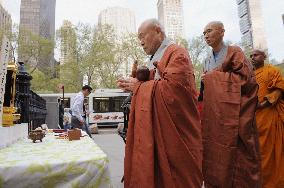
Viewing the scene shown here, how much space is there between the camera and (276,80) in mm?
3791

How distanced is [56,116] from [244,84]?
635 cm

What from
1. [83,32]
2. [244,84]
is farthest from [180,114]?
[83,32]

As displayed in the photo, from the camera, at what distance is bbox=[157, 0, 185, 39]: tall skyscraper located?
98.7 m

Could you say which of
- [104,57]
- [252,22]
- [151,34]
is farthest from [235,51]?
[252,22]

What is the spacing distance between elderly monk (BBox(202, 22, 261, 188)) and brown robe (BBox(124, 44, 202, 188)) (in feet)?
2.14

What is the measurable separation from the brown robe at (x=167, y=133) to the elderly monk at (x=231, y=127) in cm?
65

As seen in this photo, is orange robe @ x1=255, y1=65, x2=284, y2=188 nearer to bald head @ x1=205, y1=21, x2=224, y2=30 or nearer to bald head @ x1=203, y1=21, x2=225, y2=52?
bald head @ x1=203, y1=21, x2=225, y2=52

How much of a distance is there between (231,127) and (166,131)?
957 mm

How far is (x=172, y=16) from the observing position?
99062 millimetres

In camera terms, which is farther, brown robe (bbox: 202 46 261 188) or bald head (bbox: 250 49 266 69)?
bald head (bbox: 250 49 266 69)

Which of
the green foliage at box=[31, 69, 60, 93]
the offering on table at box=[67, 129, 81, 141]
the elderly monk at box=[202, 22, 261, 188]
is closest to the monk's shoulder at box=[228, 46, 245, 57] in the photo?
the elderly monk at box=[202, 22, 261, 188]

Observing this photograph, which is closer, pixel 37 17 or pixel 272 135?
pixel 272 135

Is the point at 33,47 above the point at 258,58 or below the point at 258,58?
above

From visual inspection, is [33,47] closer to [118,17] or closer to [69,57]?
[69,57]
